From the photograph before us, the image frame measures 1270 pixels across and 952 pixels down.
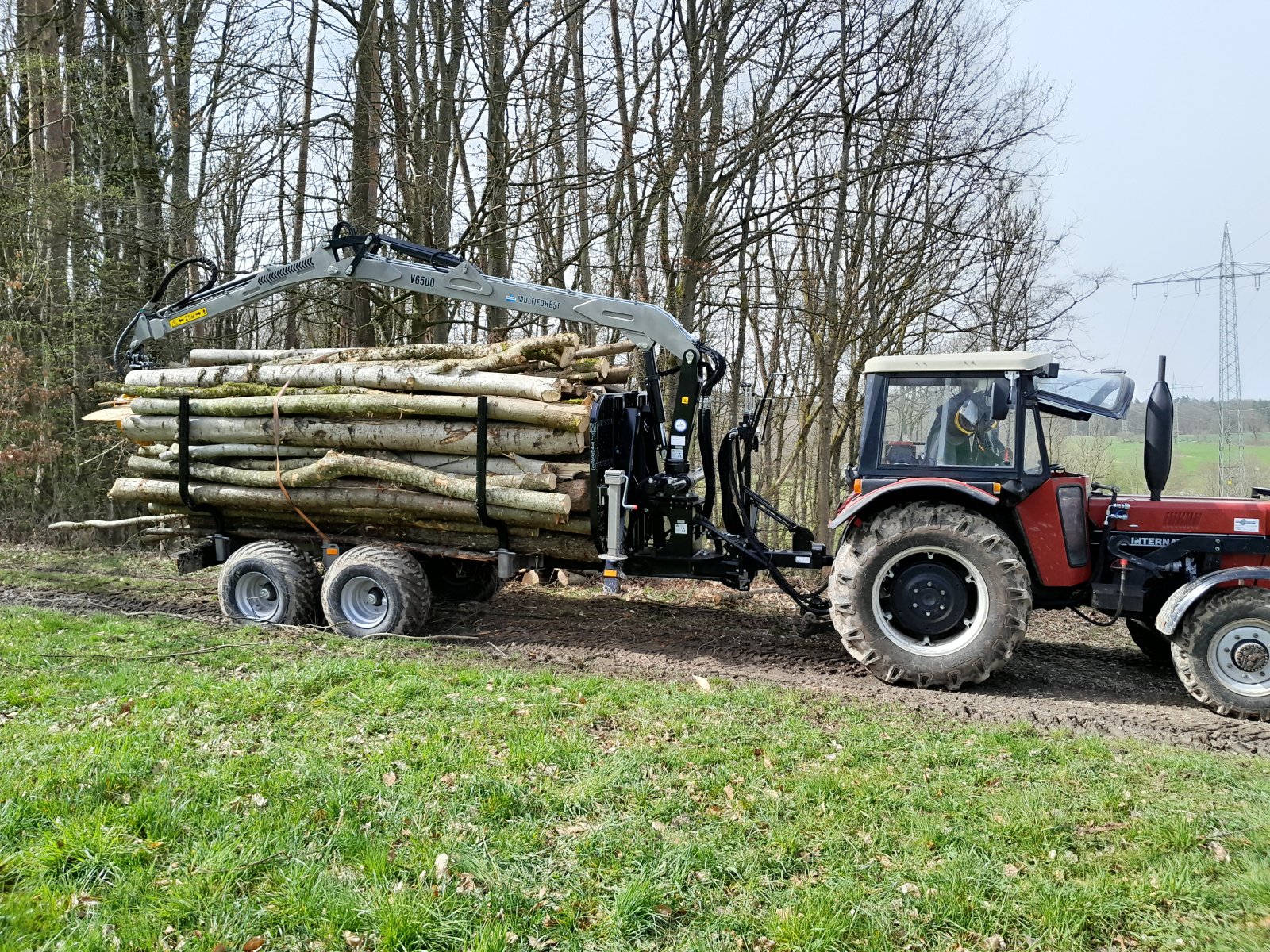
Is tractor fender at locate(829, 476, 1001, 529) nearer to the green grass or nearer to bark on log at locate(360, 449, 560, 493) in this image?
the green grass

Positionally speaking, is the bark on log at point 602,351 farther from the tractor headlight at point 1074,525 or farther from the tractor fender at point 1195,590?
the tractor fender at point 1195,590

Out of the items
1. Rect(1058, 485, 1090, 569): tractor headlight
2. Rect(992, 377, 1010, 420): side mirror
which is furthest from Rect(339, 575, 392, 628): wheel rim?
Rect(1058, 485, 1090, 569): tractor headlight

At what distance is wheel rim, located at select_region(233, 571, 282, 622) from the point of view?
8.62 m

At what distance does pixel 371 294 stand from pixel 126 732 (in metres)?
8.77

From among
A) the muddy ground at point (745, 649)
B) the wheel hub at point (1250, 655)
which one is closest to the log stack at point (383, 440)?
the muddy ground at point (745, 649)

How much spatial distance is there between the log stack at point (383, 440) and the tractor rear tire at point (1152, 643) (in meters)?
4.87

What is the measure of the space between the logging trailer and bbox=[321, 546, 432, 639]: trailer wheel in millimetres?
19

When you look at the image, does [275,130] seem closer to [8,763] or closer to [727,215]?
[727,215]

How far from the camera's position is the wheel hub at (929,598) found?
6.77 metres

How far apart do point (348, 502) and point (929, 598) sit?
5.36 m

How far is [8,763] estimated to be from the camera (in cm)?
458

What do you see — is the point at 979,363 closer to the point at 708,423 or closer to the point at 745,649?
the point at 708,423

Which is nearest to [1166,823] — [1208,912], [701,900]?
[1208,912]

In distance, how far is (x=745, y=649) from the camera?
26.2 ft
